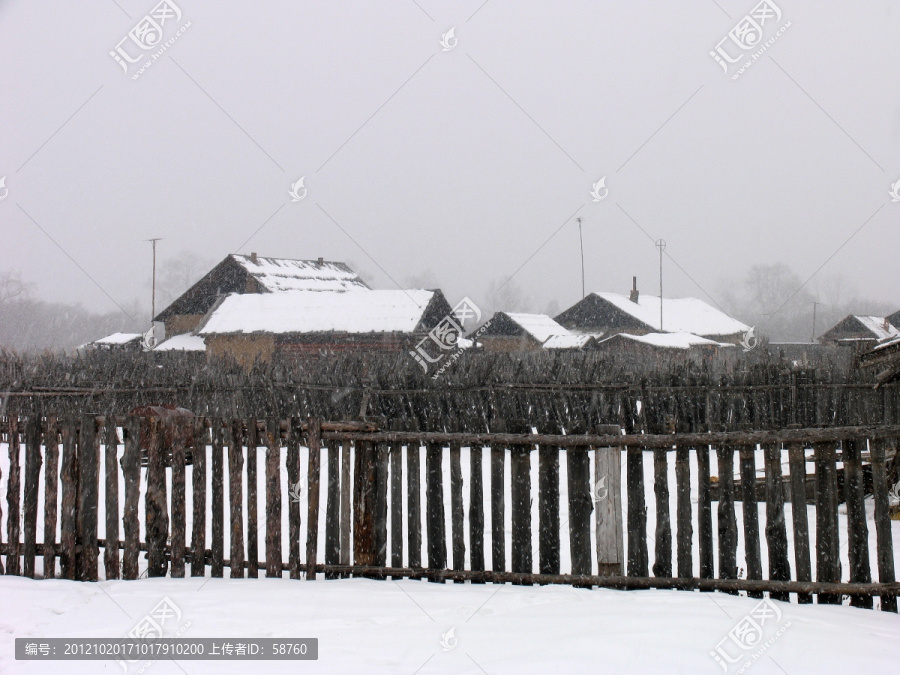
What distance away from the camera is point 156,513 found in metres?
4.94

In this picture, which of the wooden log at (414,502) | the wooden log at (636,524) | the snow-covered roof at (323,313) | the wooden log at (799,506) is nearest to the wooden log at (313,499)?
the wooden log at (414,502)

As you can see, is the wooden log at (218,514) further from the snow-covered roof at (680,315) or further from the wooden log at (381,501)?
the snow-covered roof at (680,315)

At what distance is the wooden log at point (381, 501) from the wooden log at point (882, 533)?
3027mm

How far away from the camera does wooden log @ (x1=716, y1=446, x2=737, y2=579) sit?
13.9ft

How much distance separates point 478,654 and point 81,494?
3.35m

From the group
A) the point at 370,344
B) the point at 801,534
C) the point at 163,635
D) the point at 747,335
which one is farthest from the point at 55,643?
the point at 747,335

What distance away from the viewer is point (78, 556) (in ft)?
16.4

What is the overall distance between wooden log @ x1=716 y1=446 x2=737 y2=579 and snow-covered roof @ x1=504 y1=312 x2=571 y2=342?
134 ft

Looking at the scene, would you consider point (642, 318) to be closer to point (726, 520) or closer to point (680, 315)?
point (680, 315)

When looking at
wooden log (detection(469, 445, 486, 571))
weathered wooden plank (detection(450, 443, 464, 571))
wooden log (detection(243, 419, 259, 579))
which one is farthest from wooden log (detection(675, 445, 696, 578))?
wooden log (detection(243, 419, 259, 579))

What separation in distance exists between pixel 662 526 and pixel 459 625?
4.77 feet

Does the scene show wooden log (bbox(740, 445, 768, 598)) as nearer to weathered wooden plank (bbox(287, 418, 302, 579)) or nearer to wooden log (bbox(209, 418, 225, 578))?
weathered wooden plank (bbox(287, 418, 302, 579))

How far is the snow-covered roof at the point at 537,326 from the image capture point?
45.5 metres

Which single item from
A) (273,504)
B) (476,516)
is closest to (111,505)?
(273,504)
